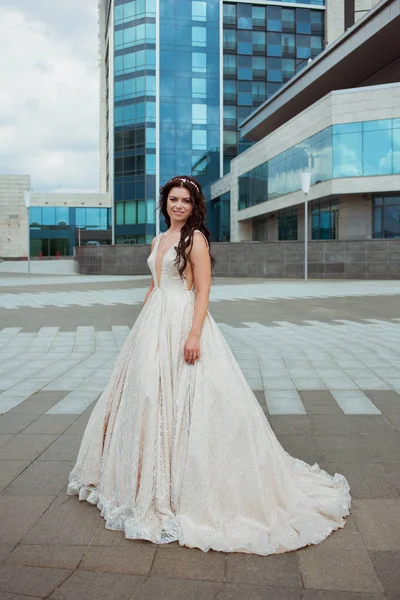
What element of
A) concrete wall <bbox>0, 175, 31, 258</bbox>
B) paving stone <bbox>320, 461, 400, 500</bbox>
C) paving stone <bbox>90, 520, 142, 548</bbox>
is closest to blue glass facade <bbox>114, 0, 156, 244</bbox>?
concrete wall <bbox>0, 175, 31, 258</bbox>

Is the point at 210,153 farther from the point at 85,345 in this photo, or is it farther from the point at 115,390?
the point at 115,390

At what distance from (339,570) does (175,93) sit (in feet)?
195

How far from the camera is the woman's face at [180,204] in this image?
327 cm

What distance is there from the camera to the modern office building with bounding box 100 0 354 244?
189ft

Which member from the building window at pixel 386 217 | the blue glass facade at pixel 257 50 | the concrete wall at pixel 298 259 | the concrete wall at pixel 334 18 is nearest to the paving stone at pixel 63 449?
the concrete wall at pixel 298 259

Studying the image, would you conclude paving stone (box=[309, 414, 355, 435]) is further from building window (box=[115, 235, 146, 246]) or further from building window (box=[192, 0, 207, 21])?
building window (box=[192, 0, 207, 21])

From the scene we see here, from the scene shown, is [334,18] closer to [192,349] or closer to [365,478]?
[365,478]

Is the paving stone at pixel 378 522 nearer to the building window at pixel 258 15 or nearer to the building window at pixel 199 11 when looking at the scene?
the building window at pixel 199 11

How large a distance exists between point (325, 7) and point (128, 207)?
94.0ft

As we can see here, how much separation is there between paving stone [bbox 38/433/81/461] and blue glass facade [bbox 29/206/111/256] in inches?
2425

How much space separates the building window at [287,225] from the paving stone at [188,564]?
4010 centimetres

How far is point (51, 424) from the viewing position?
5070 millimetres

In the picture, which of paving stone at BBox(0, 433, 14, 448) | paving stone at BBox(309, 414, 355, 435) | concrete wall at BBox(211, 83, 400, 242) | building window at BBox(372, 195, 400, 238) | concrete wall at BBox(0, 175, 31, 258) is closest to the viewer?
paving stone at BBox(0, 433, 14, 448)

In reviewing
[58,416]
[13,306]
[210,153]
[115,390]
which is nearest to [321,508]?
[115,390]
